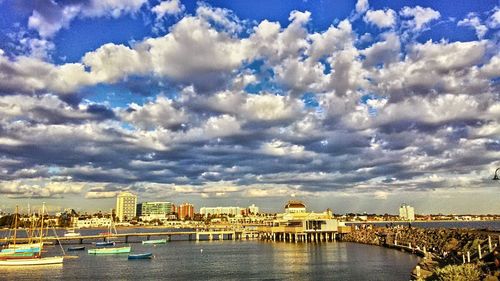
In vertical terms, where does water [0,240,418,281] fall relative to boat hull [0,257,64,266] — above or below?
below

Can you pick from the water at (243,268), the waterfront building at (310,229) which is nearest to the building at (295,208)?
the waterfront building at (310,229)

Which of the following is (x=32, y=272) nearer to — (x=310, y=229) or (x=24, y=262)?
(x=24, y=262)

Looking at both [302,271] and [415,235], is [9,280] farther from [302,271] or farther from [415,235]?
[415,235]

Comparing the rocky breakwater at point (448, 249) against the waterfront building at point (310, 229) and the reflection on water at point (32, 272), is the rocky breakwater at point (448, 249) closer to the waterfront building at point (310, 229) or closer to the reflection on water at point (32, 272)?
the waterfront building at point (310, 229)

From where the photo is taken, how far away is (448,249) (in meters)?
78.1

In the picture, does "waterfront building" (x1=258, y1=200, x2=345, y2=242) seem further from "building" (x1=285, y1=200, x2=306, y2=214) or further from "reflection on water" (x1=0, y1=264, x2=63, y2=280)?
"reflection on water" (x1=0, y1=264, x2=63, y2=280)

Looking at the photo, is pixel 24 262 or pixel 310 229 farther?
pixel 310 229

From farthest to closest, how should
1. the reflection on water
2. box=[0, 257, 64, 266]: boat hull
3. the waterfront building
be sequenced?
the waterfront building → box=[0, 257, 64, 266]: boat hull → the reflection on water

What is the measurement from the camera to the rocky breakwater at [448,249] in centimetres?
3817

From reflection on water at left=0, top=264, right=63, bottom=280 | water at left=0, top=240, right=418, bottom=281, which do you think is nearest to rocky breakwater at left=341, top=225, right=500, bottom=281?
water at left=0, top=240, right=418, bottom=281

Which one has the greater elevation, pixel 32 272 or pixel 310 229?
pixel 310 229

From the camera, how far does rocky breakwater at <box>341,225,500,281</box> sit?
38169mm

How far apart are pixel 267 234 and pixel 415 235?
6563cm

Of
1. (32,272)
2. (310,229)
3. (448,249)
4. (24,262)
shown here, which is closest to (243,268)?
(448,249)
